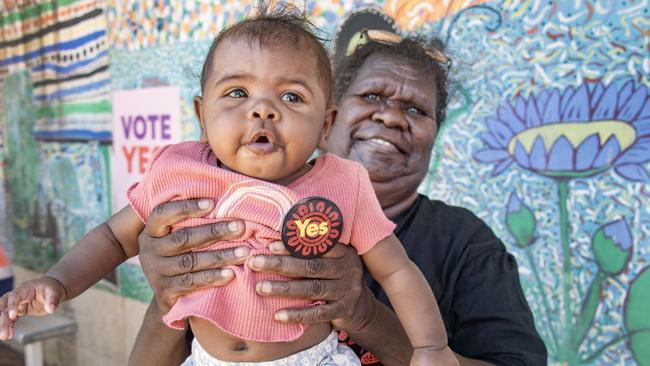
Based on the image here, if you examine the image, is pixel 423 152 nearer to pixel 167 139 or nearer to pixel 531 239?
pixel 531 239

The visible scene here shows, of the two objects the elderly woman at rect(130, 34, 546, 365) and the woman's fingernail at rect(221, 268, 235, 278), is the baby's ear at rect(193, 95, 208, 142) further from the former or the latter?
the woman's fingernail at rect(221, 268, 235, 278)

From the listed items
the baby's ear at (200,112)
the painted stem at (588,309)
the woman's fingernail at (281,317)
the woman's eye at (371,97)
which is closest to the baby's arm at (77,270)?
A: the baby's ear at (200,112)

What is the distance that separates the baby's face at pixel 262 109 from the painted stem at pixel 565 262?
5.87 ft

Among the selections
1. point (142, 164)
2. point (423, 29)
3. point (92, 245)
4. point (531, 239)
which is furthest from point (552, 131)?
point (142, 164)

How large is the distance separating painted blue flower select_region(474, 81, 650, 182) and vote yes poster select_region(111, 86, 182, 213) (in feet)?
8.15

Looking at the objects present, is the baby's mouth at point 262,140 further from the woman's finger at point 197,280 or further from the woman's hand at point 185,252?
the woman's finger at point 197,280

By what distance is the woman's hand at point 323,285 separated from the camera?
139 cm

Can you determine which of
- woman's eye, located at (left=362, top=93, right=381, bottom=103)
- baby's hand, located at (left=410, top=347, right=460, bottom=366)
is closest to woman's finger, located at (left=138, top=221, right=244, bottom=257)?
baby's hand, located at (left=410, top=347, right=460, bottom=366)

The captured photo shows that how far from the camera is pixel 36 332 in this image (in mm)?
3865

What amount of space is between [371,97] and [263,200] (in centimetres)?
103

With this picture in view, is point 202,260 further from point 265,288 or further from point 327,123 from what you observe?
point 327,123

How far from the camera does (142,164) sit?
4676 mm

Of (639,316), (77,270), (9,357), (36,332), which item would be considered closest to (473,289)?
(77,270)

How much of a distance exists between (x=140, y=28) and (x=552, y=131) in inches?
131
